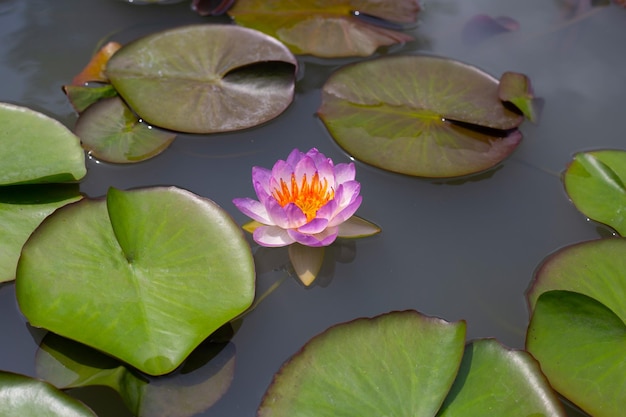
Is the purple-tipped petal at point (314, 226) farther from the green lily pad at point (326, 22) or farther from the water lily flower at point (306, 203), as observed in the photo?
the green lily pad at point (326, 22)

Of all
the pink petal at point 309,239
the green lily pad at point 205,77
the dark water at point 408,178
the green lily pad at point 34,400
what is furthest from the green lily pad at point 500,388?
the green lily pad at point 205,77

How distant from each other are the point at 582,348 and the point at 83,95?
6.11 feet

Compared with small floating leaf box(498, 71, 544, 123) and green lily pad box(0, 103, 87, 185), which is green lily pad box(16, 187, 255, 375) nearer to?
green lily pad box(0, 103, 87, 185)

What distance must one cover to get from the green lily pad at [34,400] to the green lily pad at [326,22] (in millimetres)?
1642

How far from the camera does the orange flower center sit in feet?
6.18

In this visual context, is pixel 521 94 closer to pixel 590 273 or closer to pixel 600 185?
pixel 600 185

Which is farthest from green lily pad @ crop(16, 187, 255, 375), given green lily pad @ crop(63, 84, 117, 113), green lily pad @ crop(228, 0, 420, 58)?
green lily pad @ crop(228, 0, 420, 58)

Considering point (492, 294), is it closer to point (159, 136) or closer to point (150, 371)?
point (150, 371)

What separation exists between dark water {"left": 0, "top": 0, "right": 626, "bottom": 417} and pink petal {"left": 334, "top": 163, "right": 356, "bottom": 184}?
0.64ft

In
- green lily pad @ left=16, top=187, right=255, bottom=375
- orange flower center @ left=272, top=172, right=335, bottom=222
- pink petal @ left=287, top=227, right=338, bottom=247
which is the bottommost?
green lily pad @ left=16, top=187, right=255, bottom=375

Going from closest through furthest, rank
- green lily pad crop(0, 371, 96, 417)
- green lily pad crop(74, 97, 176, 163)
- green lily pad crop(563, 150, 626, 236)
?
green lily pad crop(0, 371, 96, 417)
green lily pad crop(563, 150, 626, 236)
green lily pad crop(74, 97, 176, 163)

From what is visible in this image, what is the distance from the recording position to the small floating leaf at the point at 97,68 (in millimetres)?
2412

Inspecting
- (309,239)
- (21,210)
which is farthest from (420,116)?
(21,210)

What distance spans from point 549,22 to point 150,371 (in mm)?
2320
